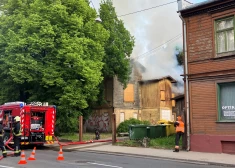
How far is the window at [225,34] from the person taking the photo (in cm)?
1532

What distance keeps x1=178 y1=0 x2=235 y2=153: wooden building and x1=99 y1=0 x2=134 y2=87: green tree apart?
1448cm

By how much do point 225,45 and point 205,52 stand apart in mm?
1004

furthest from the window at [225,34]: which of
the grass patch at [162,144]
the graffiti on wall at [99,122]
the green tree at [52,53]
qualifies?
the graffiti on wall at [99,122]

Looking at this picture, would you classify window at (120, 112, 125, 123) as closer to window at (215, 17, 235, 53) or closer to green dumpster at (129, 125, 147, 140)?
green dumpster at (129, 125, 147, 140)

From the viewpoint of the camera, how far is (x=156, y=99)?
3606 cm

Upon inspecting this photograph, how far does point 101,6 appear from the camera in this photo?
32.1 m

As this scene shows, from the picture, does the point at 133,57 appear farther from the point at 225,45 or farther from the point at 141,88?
the point at 225,45

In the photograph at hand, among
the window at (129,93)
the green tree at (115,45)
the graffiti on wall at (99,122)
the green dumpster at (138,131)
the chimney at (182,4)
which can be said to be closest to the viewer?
the chimney at (182,4)

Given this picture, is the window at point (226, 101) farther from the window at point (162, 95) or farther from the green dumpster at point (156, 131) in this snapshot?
the window at point (162, 95)

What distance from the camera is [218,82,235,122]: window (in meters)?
15.1

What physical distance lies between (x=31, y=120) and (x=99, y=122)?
1704cm

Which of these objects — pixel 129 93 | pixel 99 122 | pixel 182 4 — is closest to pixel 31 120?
pixel 182 4

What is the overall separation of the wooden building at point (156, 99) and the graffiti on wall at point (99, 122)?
4.72 metres

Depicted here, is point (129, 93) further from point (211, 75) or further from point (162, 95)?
point (211, 75)
